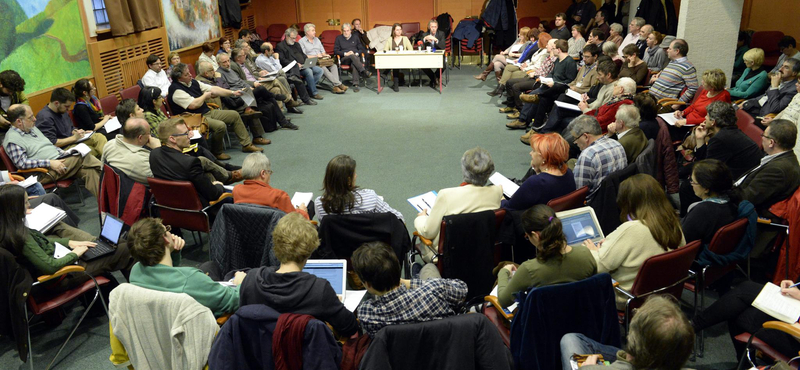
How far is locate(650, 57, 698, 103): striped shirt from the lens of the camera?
6305 millimetres

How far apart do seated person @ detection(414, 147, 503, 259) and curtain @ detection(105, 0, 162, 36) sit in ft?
19.7

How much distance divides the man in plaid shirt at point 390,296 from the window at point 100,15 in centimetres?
661

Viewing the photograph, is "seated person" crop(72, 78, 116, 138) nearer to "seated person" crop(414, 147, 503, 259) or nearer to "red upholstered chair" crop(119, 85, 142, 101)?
"red upholstered chair" crop(119, 85, 142, 101)

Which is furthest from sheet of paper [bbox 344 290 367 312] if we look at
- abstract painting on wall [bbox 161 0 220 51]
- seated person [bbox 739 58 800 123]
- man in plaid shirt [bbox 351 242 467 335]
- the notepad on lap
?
abstract painting on wall [bbox 161 0 220 51]

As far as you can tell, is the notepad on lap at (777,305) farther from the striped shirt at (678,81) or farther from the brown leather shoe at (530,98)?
the brown leather shoe at (530,98)

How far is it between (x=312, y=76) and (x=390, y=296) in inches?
315

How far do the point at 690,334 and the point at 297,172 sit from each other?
4.88m

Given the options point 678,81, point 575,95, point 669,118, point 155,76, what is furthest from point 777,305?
point 155,76

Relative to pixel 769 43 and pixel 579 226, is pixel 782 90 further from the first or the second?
pixel 769 43

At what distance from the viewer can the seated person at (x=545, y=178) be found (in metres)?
3.71

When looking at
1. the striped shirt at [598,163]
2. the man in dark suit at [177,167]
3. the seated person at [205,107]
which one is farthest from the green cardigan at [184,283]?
the seated person at [205,107]

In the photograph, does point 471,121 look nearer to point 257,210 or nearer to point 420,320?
point 257,210

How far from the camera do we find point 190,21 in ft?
32.5

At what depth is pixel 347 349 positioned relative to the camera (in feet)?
7.75
